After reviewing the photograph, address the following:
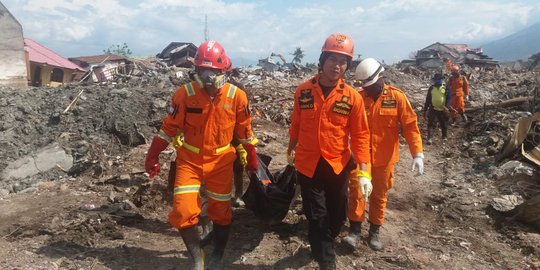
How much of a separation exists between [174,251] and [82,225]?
0.99 metres

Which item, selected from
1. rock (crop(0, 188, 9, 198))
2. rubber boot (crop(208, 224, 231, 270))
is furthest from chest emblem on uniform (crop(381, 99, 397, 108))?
rock (crop(0, 188, 9, 198))

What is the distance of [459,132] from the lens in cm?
1077

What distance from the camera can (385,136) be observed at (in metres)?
4.02

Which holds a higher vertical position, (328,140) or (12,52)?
(12,52)

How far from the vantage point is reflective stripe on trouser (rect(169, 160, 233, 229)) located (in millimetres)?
3178

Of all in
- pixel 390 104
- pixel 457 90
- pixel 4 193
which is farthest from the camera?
pixel 457 90

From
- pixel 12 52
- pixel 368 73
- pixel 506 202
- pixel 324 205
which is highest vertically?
pixel 12 52

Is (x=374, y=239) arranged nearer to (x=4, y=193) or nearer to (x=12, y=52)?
(x=4, y=193)

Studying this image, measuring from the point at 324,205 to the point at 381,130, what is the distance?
3.57 feet

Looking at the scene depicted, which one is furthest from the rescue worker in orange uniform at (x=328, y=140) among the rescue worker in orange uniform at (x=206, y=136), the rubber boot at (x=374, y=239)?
the rubber boot at (x=374, y=239)

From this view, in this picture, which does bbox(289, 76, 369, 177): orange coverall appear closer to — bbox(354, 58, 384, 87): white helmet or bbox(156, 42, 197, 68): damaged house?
bbox(354, 58, 384, 87): white helmet

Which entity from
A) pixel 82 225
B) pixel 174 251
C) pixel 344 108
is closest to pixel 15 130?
pixel 82 225

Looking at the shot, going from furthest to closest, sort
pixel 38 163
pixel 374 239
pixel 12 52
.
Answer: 1. pixel 12 52
2. pixel 38 163
3. pixel 374 239

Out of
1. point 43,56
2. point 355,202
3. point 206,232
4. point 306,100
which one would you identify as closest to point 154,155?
point 206,232
